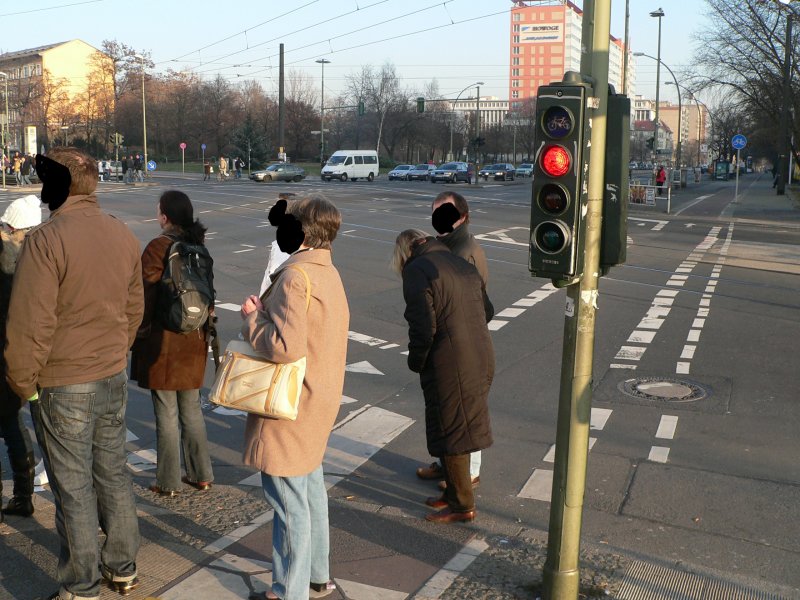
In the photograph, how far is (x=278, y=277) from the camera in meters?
3.93

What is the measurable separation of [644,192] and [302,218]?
37.9m

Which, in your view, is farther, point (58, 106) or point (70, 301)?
point (58, 106)

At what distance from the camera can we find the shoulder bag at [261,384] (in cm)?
384

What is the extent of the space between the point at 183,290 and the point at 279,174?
5935 centimetres

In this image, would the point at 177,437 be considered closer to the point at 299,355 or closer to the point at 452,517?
the point at 452,517

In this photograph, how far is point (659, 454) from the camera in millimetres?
6688

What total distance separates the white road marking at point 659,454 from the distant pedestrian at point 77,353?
378 cm

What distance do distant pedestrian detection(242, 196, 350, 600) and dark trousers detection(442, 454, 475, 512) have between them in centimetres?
136

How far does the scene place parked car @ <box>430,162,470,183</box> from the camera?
67.9 meters

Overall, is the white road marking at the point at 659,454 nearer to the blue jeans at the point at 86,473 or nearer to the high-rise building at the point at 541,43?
the blue jeans at the point at 86,473

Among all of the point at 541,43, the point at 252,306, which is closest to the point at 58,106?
the point at 252,306

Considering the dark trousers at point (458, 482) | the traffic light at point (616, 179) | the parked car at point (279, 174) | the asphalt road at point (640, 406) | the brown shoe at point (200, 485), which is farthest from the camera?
the parked car at point (279, 174)

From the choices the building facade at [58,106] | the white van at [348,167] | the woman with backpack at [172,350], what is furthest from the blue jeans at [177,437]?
the building facade at [58,106]

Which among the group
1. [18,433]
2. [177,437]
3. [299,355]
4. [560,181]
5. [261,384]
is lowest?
[177,437]
